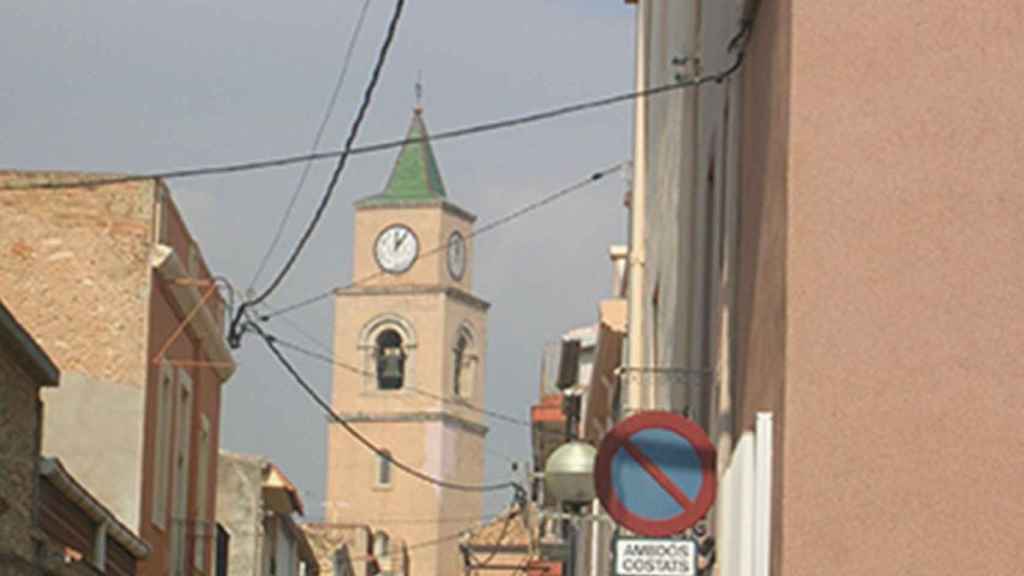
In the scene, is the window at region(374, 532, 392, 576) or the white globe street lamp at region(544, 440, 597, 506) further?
the window at region(374, 532, 392, 576)

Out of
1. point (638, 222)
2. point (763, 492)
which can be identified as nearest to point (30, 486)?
point (638, 222)

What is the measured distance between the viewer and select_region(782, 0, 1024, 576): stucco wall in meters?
7.66

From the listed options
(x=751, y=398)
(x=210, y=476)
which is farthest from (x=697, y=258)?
(x=210, y=476)

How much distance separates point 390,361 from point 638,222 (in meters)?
123

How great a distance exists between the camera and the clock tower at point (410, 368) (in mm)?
138500

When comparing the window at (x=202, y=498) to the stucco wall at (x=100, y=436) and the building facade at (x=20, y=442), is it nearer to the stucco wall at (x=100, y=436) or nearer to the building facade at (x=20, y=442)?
the stucco wall at (x=100, y=436)

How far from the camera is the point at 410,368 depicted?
143250 millimetres

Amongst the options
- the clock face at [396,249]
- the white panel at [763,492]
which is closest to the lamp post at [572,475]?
the white panel at [763,492]

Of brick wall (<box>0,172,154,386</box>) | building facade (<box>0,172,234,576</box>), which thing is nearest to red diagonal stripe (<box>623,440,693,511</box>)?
building facade (<box>0,172,234,576</box>)

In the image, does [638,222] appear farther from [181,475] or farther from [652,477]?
[652,477]

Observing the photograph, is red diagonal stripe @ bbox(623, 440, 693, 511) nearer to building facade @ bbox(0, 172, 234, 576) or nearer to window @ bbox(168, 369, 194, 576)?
building facade @ bbox(0, 172, 234, 576)

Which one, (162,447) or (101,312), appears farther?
(162,447)

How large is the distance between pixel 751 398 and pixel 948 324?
1.48 meters

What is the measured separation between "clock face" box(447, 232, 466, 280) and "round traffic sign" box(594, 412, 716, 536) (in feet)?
443
